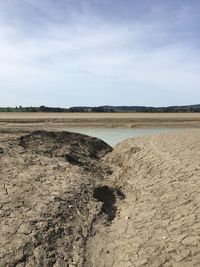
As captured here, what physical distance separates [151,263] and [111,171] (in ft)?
20.0

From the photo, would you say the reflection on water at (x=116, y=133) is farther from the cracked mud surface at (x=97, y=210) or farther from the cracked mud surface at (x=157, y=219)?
the cracked mud surface at (x=157, y=219)

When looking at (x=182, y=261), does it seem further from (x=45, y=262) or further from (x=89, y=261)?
(x=45, y=262)

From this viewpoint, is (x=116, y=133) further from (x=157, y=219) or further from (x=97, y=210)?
(x=157, y=219)

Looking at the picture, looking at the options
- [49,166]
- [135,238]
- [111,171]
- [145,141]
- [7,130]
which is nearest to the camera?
[135,238]

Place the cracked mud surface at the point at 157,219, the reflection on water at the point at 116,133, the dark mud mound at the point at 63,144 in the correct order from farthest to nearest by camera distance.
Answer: the reflection on water at the point at 116,133
the dark mud mound at the point at 63,144
the cracked mud surface at the point at 157,219

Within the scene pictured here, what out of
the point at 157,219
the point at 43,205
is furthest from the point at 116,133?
the point at 157,219

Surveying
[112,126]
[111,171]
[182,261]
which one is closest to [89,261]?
[182,261]

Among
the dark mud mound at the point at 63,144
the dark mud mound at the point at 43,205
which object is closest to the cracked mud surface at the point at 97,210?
the dark mud mound at the point at 43,205

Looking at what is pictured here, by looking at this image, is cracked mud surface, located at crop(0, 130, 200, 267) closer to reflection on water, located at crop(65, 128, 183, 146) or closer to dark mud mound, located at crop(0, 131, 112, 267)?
dark mud mound, located at crop(0, 131, 112, 267)

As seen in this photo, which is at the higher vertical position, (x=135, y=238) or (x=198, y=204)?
(x=198, y=204)

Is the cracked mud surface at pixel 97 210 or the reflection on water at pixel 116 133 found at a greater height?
the cracked mud surface at pixel 97 210

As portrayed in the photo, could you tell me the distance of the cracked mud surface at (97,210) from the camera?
5.80m

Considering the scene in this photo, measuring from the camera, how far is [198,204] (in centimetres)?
660

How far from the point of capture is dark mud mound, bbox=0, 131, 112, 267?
582 centimetres
